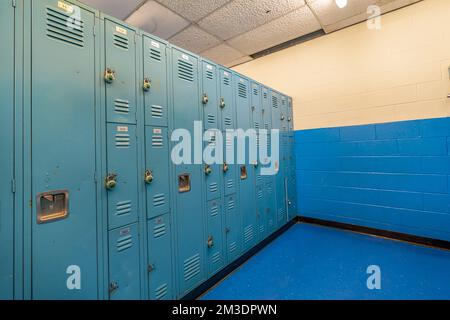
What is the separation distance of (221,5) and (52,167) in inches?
100

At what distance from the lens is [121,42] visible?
154 cm

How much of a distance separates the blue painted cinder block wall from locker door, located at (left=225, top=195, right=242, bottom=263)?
1848mm

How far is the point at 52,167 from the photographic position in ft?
3.96

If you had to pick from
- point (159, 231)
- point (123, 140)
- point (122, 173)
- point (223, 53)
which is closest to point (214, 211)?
point (159, 231)

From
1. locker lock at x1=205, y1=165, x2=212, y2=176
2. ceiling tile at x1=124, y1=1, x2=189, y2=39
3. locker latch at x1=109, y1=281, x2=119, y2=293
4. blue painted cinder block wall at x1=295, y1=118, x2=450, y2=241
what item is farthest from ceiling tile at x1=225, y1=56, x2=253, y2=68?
locker latch at x1=109, y1=281, x2=119, y2=293

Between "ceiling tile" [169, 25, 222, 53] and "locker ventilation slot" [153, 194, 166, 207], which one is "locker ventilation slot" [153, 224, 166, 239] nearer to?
"locker ventilation slot" [153, 194, 166, 207]

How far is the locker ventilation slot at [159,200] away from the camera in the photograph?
171 centimetres

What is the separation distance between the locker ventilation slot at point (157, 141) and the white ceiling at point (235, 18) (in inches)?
71.7

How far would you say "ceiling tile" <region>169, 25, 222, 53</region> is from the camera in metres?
3.17

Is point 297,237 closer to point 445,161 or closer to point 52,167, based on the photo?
point 445,161

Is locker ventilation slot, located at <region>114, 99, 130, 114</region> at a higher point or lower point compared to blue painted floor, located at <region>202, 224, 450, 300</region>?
higher

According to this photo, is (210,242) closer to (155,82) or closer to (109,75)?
(155,82)

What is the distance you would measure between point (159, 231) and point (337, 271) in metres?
1.93
